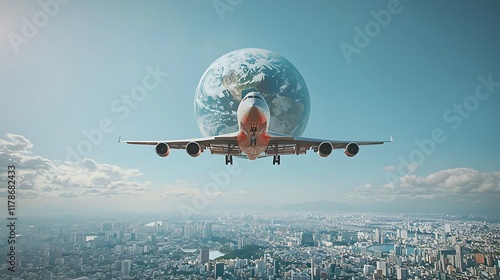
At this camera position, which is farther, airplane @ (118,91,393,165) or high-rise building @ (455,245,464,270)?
high-rise building @ (455,245,464,270)

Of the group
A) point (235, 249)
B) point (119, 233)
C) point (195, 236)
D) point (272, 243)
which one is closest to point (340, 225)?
point (272, 243)

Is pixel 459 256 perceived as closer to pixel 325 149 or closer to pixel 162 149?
pixel 325 149

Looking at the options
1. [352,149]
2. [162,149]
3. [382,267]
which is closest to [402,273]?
[382,267]

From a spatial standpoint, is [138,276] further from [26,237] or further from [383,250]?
[383,250]

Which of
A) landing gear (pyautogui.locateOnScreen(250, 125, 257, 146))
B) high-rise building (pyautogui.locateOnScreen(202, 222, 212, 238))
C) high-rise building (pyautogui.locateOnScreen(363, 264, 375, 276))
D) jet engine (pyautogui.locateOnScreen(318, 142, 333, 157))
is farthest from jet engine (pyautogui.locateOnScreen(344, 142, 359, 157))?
high-rise building (pyautogui.locateOnScreen(202, 222, 212, 238))

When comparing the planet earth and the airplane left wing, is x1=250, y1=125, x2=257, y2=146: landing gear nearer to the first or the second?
the airplane left wing
